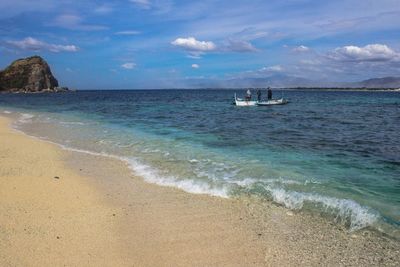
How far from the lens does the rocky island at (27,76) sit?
148m

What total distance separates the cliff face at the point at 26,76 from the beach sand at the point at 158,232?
151 metres

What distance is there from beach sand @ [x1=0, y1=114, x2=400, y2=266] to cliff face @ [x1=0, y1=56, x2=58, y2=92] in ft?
494

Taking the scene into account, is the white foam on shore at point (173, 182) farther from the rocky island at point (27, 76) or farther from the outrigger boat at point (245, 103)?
the rocky island at point (27, 76)

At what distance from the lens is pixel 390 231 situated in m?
7.16

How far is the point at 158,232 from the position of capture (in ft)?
22.8

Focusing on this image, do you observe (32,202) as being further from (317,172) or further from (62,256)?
(317,172)

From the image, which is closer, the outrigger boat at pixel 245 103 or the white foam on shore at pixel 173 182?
the white foam on shore at pixel 173 182

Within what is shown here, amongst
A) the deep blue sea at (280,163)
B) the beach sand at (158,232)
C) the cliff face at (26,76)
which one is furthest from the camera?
the cliff face at (26,76)

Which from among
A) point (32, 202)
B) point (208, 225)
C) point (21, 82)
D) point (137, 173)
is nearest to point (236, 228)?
point (208, 225)

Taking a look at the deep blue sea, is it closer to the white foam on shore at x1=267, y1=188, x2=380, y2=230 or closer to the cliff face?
the white foam on shore at x1=267, y1=188, x2=380, y2=230

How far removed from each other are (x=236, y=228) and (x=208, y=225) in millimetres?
516

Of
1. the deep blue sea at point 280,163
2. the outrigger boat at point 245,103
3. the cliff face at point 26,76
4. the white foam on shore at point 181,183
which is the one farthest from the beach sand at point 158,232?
the cliff face at point 26,76

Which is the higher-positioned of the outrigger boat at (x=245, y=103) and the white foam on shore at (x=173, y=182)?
the outrigger boat at (x=245, y=103)

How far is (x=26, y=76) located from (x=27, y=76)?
371mm
